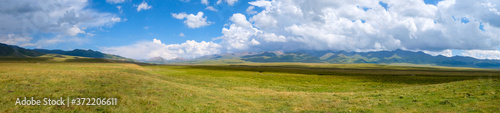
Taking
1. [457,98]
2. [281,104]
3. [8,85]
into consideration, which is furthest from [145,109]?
[457,98]

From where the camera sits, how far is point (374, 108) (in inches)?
734

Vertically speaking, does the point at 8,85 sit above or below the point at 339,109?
above

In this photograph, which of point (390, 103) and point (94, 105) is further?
point (390, 103)

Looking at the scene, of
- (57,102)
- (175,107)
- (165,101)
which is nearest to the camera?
(57,102)

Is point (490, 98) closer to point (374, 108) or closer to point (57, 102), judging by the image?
point (374, 108)

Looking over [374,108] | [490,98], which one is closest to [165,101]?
[374,108]

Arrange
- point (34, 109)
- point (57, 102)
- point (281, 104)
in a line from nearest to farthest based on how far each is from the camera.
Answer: point (34, 109) → point (57, 102) → point (281, 104)

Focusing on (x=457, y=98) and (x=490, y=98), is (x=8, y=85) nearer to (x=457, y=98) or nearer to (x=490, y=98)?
(x=457, y=98)

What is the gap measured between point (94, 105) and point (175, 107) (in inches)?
234

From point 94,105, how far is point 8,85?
1145 centimetres

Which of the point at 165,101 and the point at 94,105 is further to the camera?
the point at 165,101

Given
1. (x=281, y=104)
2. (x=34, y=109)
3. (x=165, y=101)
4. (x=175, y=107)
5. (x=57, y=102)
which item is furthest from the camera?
(x=281, y=104)

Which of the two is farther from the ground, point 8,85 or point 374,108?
point 8,85

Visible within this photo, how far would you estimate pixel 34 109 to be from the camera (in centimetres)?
1480
